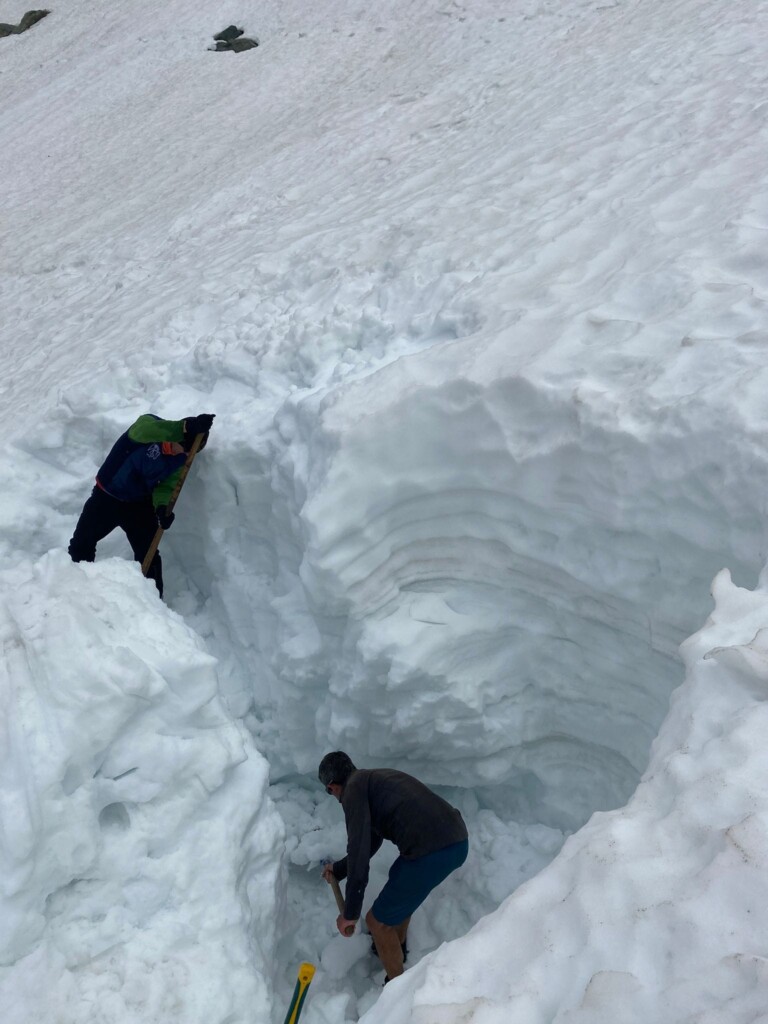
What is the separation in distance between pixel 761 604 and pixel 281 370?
2.90m

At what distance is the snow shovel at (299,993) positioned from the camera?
10.1ft

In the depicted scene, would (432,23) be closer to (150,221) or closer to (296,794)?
(150,221)

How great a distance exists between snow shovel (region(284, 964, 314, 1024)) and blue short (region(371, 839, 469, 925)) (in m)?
0.37

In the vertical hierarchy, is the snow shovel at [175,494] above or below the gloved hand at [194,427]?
below

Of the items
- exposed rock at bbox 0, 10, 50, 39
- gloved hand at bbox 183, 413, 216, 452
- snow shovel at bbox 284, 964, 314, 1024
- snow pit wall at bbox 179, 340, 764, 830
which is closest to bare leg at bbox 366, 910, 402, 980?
snow shovel at bbox 284, 964, 314, 1024

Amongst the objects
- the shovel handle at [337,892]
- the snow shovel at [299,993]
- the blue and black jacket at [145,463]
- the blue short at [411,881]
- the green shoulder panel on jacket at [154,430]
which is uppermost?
the green shoulder panel on jacket at [154,430]

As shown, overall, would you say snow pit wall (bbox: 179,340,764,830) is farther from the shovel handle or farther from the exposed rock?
the exposed rock

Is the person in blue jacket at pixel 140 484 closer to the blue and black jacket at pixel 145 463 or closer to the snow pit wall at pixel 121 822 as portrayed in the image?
the blue and black jacket at pixel 145 463

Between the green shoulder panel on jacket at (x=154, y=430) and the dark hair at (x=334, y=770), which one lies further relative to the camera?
the green shoulder panel on jacket at (x=154, y=430)

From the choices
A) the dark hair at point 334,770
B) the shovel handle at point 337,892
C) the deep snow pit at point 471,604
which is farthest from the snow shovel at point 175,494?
the shovel handle at point 337,892

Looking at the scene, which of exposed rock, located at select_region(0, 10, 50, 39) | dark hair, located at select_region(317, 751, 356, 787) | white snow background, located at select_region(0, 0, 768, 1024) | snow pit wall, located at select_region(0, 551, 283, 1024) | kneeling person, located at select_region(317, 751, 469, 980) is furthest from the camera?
exposed rock, located at select_region(0, 10, 50, 39)

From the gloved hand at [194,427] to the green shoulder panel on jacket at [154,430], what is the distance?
0.03 meters

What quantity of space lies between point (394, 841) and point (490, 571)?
46.1 inches

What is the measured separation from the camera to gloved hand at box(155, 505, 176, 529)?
14.6 feet
